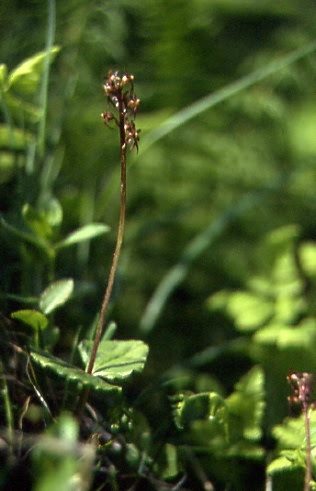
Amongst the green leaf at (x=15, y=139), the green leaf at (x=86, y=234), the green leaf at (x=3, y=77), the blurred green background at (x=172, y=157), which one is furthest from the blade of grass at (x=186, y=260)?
the green leaf at (x=3, y=77)

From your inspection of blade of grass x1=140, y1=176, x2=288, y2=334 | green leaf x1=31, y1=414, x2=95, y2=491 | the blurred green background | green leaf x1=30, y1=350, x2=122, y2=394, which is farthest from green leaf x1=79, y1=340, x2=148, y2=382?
blade of grass x1=140, y1=176, x2=288, y2=334

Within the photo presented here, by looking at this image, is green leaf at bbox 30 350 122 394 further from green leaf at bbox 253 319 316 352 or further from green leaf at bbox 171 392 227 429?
green leaf at bbox 253 319 316 352

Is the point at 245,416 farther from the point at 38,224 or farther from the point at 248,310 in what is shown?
the point at 38,224

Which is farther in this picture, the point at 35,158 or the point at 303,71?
the point at 303,71

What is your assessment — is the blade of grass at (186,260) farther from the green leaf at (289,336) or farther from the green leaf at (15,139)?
the green leaf at (15,139)

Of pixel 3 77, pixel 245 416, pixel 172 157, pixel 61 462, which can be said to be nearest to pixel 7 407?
pixel 61 462

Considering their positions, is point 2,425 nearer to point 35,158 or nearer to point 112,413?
point 112,413

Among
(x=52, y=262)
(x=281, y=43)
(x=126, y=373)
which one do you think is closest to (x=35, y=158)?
(x=52, y=262)
